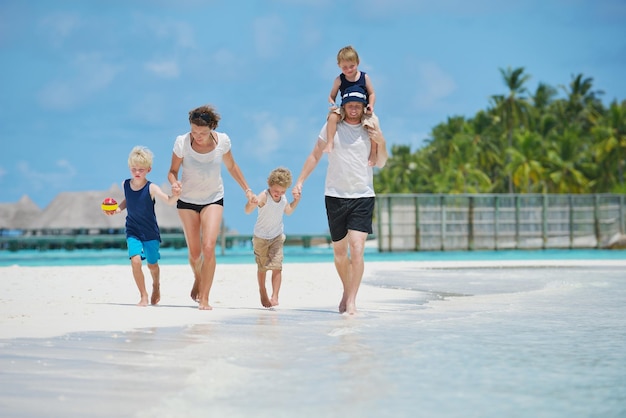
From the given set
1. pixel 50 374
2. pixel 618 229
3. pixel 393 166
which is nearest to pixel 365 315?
pixel 50 374

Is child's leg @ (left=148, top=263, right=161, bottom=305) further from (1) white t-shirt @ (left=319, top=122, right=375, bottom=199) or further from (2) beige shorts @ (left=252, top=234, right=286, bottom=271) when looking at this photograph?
(1) white t-shirt @ (left=319, top=122, right=375, bottom=199)

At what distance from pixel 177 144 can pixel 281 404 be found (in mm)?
4237

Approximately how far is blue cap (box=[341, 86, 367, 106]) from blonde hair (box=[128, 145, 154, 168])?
1919mm

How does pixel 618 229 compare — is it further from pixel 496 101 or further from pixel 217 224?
pixel 217 224

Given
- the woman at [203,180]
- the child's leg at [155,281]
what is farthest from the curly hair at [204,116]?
the child's leg at [155,281]

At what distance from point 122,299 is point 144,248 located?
1634 millimetres

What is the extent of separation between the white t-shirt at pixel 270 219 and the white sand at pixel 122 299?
0.74 meters

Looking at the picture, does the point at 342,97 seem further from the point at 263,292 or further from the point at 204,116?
the point at 263,292

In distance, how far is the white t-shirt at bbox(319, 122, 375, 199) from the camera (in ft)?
24.0

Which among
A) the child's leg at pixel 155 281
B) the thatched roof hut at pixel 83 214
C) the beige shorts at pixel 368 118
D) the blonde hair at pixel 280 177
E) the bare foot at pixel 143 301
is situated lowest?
the bare foot at pixel 143 301

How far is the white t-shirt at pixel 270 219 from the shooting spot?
26.3 ft

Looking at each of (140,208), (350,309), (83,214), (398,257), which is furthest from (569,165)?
(140,208)

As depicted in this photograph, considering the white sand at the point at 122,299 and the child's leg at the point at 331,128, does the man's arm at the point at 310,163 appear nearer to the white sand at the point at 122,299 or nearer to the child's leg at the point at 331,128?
the child's leg at the point at 331,128

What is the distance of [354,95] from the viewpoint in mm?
7238
